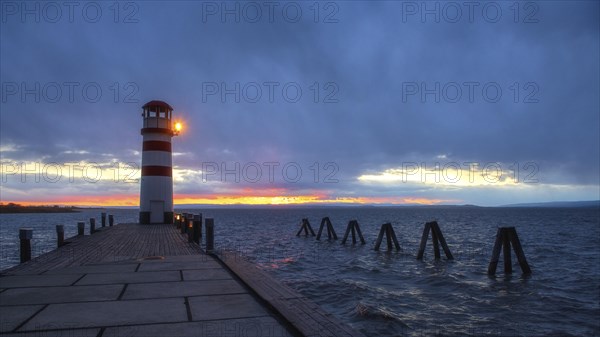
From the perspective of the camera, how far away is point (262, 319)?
5539mm

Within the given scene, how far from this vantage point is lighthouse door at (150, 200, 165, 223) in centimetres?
2719

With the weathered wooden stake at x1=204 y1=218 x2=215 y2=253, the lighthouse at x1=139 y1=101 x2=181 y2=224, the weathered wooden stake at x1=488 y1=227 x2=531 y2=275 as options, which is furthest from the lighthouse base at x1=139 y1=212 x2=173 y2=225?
the weathered wooden stake at x1=488 y1=227 x2=531 y2=275

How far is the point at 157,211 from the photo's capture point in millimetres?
27500

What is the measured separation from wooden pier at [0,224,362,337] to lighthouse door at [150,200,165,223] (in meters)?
16.6

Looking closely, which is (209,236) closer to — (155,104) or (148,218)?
(148,218)

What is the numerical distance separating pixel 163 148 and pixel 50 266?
56.1ft

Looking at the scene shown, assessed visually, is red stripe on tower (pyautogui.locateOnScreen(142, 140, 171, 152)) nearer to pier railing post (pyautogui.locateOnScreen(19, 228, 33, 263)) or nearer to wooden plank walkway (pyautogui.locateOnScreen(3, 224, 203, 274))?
wooden plank walkway (pyautogui.locateOnScreen(3, 224, 203, 274))

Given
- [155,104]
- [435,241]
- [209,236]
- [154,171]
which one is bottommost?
[435,241]

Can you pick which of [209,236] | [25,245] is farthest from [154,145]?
[209,236]

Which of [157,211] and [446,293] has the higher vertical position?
[157,211]

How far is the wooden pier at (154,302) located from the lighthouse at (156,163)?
16.2 m

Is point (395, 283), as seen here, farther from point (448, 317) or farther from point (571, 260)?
point (571, 260)

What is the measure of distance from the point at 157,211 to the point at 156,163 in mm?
3448

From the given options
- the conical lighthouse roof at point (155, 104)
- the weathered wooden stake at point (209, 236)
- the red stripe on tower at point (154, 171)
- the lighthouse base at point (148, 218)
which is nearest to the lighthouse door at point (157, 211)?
the lighthouse base at point (148, 218)
